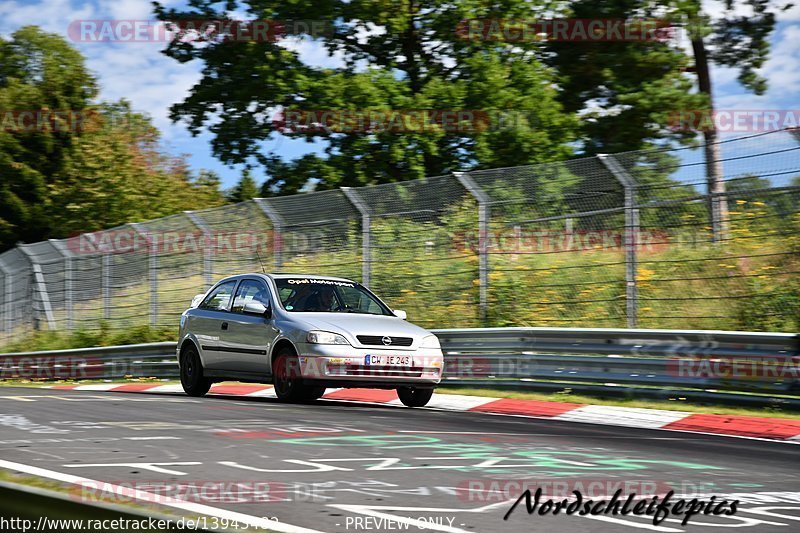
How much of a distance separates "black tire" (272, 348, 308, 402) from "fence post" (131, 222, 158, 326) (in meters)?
10.1

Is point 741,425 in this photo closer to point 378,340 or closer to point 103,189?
point 378,340

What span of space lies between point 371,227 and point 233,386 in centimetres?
319

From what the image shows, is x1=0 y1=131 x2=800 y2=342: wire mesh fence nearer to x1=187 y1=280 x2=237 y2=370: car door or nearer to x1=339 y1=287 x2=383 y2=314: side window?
x1=339 y1=287 x2=383 y2=314: side window

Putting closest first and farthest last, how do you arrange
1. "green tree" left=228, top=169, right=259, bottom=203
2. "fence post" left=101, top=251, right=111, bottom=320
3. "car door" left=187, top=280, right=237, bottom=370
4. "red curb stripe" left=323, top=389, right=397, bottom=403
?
1. "car door" left=187, top=280, right=237, bottom=370
2. "red curb stripe" left=323, top=389, right=397, bottom=403
3. "fence post" left=101, top=251, right=111, bottom=320
4. "green tree" left=228, top=169, right=259, bottom=203

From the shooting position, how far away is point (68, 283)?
25.5m

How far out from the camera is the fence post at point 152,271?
2231 cm

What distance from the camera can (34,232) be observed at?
5244cm

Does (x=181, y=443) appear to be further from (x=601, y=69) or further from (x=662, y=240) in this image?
(x=601, y=69)

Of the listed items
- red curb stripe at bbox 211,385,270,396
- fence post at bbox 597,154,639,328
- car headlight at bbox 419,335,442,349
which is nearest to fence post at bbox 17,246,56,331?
red curb stripe at bbox 211,385,270,396

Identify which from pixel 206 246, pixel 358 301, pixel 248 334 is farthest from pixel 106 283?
pixel 358 301

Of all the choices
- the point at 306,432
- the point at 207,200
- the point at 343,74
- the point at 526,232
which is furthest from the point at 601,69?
the point at 207,200

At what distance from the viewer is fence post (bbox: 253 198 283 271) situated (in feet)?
60.6

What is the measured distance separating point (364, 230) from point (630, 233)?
4608mm

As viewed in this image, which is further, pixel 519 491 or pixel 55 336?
pixel 55 336
